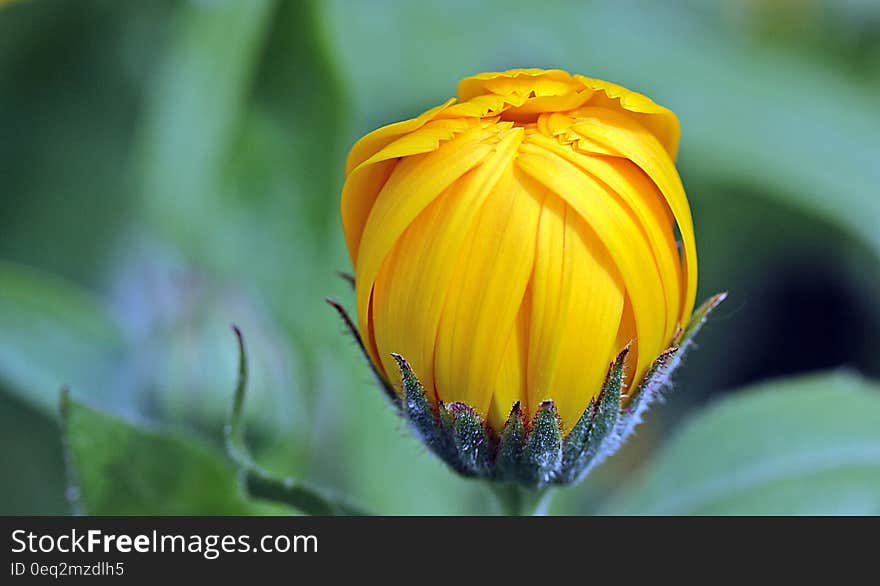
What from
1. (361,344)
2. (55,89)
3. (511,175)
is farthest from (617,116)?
(55,89)

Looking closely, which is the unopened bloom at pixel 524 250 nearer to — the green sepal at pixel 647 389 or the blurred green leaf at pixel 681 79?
the green sepal at pixel 647 389

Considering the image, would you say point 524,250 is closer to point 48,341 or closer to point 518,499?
point 518,499

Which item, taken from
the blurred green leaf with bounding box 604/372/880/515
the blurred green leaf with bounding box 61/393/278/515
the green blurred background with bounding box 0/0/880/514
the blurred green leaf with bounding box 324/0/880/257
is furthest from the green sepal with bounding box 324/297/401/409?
the blurred green leaf with bounding box 324/0/880/257

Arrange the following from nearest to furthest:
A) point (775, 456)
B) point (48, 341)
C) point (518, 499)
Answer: point (518, 499)
point (775, 456)
point (48, 341)

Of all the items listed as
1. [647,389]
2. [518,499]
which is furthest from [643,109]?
[518,499]

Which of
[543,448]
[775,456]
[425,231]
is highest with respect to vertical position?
[425,231]
